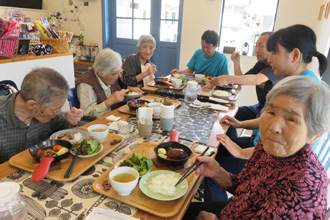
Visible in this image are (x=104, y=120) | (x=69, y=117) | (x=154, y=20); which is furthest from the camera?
(x=154, y=20)

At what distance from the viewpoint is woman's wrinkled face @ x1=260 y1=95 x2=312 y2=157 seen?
80 centimetres

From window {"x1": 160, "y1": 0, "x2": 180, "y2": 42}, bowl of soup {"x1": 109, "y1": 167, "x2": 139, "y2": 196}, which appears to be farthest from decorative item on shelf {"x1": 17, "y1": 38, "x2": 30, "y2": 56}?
window {"x1": 160, "y1": 0, "x2": 180, "y2": 42}

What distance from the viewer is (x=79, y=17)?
18.0 feet

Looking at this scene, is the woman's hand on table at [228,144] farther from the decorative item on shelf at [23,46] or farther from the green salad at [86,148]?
the decorative item on shelf at [23,46]

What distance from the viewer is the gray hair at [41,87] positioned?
117 centimetres

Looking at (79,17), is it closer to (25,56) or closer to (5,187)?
(25,56)

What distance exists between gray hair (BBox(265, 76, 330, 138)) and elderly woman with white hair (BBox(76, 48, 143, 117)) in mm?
1401

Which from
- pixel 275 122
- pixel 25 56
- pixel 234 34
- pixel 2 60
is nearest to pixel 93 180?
pixel 275 122

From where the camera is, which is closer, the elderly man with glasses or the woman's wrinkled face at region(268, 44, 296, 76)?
the woman's wrinkled face at region(268, 44, 296, 76)

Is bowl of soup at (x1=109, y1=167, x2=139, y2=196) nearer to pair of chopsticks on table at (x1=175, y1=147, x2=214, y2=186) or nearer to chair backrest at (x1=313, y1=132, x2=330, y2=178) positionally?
pair of chopsticks on table at (x1=175, y1=147, x2=214, y2=186)

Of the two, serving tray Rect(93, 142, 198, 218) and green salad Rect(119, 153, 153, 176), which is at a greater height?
green salad Rect(119, 153, 153, 176)

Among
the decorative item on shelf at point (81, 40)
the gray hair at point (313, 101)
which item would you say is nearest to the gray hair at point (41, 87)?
the gray hair at point (313, 101)

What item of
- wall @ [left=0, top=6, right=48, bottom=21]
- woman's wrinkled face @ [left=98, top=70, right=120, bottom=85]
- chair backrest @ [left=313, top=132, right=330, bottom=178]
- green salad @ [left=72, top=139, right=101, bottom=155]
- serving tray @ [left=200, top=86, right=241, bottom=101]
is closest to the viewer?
green salad @ [left=72, top=139, right=101, bottom=155]

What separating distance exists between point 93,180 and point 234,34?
4389mm
